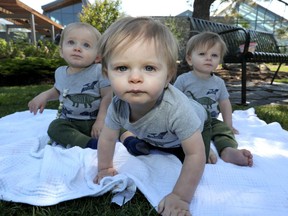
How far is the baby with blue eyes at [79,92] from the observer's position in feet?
7.31

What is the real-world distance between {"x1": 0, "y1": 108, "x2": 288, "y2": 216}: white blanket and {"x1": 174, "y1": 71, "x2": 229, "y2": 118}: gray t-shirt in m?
0.60

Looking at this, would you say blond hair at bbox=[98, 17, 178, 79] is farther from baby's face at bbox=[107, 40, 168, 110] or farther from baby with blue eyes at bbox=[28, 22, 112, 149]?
baby with blue eyes at bbox=[28, 22, 112, 149]

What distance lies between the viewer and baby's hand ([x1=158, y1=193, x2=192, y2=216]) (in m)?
1.32

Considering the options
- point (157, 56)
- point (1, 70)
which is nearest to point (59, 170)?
point (157, 56)

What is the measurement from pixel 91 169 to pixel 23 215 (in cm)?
48

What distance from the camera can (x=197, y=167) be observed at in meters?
1.40

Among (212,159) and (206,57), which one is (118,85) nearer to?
(212,159)

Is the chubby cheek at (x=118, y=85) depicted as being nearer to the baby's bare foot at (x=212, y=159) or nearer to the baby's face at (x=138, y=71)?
the baby's face at (x=138, y=71)

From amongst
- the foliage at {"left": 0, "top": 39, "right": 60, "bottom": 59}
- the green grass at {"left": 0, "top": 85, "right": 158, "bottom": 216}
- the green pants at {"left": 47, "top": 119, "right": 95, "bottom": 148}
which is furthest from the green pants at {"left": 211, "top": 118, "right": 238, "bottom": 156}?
the foliage at {"left": 0, "top": 39, "right": 60, "bottom": 59}

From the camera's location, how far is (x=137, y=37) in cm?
126

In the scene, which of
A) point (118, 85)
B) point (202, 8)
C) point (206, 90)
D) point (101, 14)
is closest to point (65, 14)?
point (101, 14)

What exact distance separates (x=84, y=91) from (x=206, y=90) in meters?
1.04

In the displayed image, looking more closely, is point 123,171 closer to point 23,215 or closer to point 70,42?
point 23,215

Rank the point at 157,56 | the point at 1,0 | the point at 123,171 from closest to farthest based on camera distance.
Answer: the point at 157,56 → the point at 123,171 → the point at 1,0
